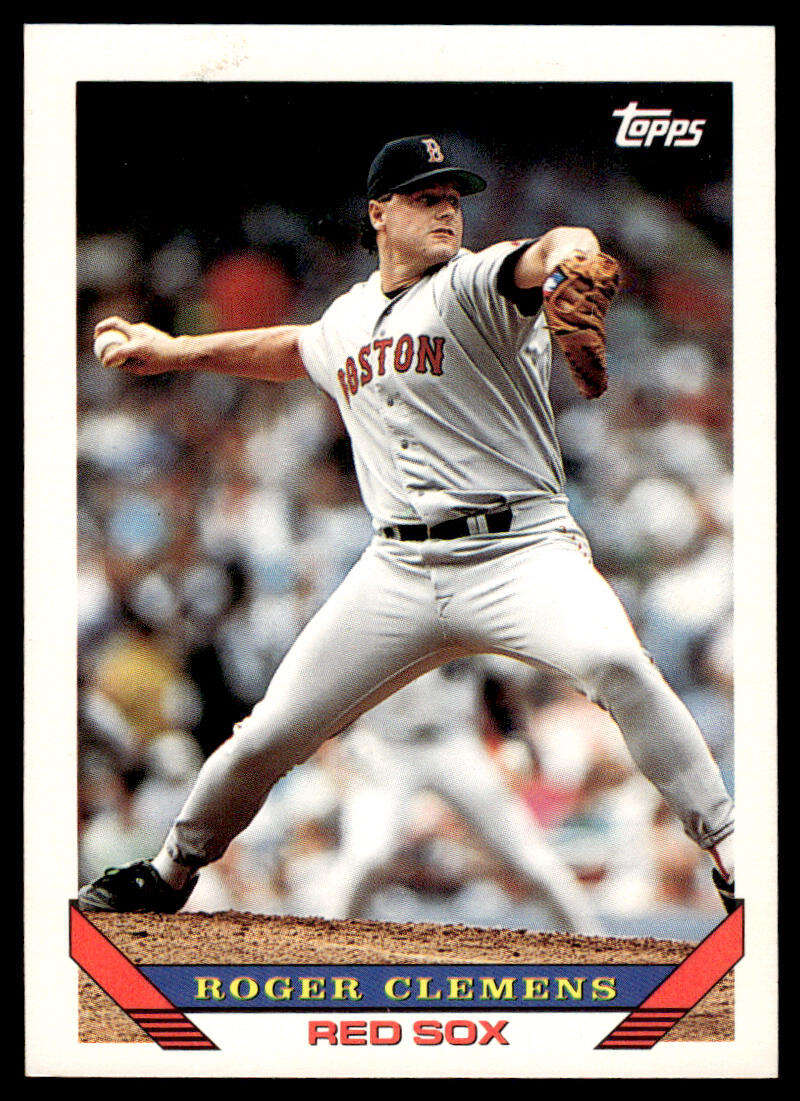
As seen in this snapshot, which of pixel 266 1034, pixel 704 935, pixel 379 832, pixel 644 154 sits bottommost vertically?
pixel 266 1034

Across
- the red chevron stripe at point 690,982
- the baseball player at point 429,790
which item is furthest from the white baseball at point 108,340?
the red chevron stripe at point 690,982

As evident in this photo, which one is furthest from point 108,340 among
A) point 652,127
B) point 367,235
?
point 652,127

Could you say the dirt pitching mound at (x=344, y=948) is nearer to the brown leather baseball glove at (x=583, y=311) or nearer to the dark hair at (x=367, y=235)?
the brown leather baseball glove at (x=583, y=311)

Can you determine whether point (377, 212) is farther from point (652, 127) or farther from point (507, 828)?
point (507, 828)

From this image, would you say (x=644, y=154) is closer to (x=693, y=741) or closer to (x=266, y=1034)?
(x=693, y=741)

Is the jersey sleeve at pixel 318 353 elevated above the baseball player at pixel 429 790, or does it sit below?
above

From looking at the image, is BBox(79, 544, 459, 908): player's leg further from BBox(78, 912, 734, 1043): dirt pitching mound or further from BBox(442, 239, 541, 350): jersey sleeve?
BBox(442, 239, 541, 350): jersey sleeve

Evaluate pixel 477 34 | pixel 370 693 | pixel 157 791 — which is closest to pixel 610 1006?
pixel 370 693
